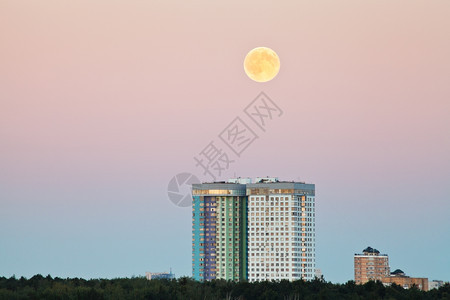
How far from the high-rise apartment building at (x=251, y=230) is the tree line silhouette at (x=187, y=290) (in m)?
86.8

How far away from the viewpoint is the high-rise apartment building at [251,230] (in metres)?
135

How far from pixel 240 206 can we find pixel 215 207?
4.16 metres

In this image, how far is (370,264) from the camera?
6599 inches

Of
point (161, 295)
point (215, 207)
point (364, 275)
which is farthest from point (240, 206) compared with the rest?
point (161, 295)

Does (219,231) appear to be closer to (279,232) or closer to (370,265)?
(279,232)

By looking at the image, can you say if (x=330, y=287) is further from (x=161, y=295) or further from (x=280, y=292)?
(x=161, y=295)

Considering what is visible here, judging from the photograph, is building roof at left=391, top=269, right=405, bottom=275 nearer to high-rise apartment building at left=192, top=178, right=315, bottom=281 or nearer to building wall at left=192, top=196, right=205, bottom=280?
high-rise apartment building at left=192, top=178, right=315, bottom=281

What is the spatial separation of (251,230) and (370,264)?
3909cm

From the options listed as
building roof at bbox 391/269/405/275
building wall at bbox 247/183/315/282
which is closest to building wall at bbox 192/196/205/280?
building wall at bbox 247/183/315/282

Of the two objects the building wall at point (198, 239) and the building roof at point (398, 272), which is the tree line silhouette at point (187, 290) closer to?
the building wall at point (198, 239)

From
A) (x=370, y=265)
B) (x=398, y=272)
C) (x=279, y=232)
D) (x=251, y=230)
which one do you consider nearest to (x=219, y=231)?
(x=251, y=230)

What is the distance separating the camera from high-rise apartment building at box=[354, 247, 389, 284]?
165875mm

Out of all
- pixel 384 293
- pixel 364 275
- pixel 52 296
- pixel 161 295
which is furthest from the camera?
pixel 364 275

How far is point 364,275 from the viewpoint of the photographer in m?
166
